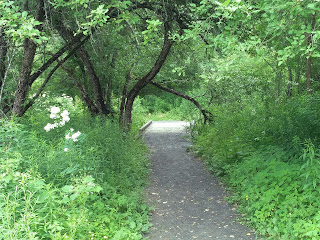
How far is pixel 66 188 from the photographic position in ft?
11.5

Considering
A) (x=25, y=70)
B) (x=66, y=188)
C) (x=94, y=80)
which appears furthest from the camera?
(x=94, y=80)

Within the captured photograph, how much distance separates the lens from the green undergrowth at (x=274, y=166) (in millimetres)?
4461

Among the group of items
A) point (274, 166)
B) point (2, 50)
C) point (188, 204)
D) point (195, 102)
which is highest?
point (2, 50)

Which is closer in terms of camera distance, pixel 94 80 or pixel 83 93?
pixel 94 80

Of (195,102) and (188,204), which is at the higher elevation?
(195,102)

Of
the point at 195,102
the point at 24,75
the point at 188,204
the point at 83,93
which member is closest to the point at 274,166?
the point at 188,204

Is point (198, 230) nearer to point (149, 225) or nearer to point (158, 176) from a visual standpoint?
point (149, 225)

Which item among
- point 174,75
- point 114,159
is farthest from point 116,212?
point 174,75

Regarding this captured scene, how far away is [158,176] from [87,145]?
2.33 m

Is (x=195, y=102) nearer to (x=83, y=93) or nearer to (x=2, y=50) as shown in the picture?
(x=83, y=93)

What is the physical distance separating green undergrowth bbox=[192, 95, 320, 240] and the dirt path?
30cm

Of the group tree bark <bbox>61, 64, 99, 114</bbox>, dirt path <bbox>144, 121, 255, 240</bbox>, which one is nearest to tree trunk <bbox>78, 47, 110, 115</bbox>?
tree bark <bbox>61, 64, 99, 114</bbox>

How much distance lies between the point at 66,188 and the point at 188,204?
2941 mm

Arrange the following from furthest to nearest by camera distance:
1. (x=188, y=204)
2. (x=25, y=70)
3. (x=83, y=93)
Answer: (x=83, y=93) < (x=25, y=70) < (x=188, y=204)
